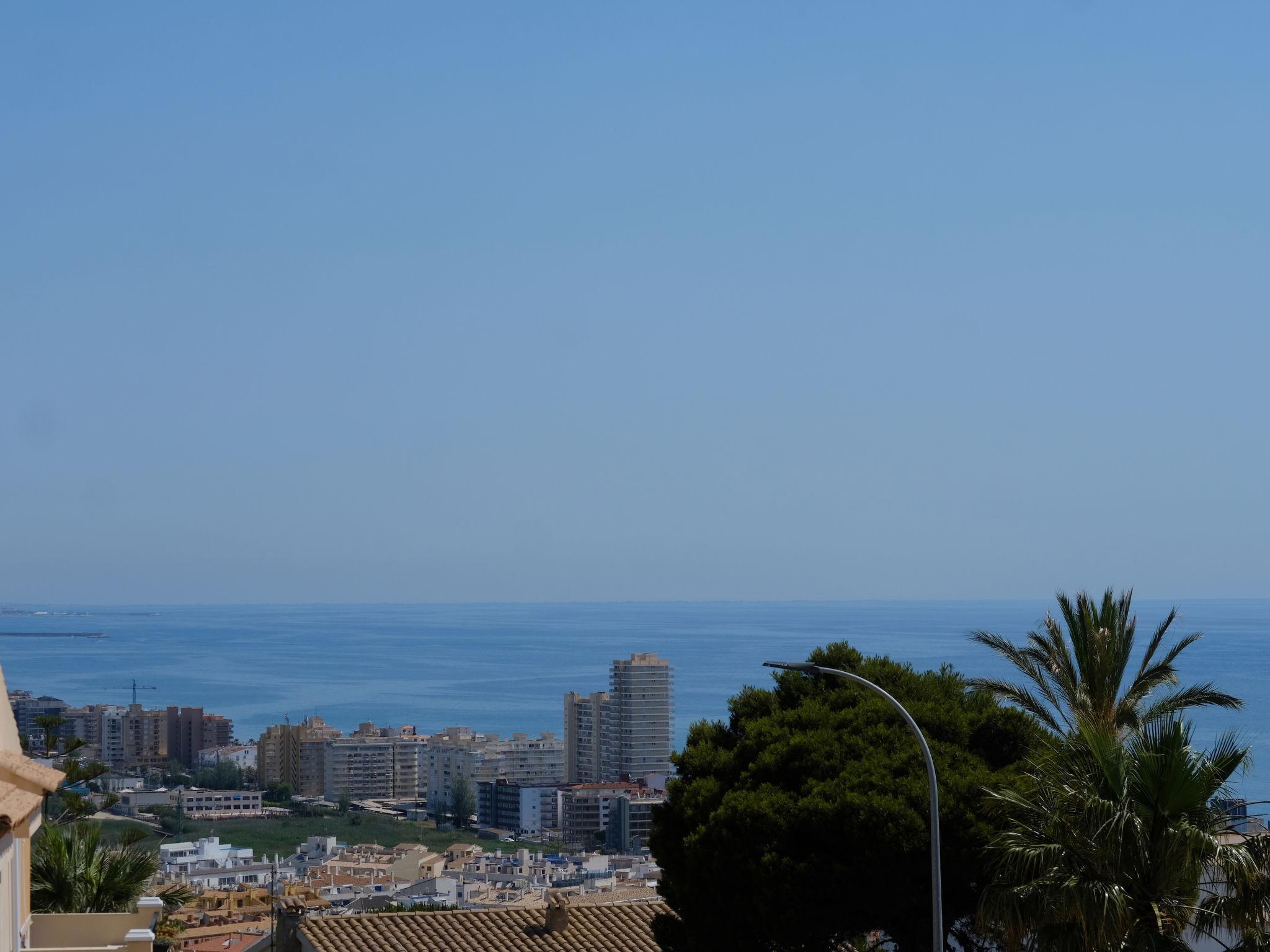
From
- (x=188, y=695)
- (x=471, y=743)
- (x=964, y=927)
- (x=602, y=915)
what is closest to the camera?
(x=964, y=927)

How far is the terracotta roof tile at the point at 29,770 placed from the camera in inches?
503

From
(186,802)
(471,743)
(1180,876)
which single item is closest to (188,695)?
(471,743)

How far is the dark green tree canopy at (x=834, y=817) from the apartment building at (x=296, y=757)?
129491 mm

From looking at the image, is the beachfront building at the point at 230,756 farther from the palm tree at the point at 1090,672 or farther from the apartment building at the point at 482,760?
the palm tree at the point at 1090,672

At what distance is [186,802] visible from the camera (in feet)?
401

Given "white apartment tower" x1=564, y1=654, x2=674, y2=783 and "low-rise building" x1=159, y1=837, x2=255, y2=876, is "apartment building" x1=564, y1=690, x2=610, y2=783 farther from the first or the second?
"low-rise building" x1=159, y1=837, x2=255, y2=876

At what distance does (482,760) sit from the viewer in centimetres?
14425

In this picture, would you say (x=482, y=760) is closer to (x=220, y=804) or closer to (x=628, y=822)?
(x=220, y=804)

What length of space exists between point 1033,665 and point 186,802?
4438 inches

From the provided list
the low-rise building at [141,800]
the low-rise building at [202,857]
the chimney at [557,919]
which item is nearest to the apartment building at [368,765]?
the low-rise building at [141,800]

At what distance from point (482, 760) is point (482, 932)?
12334 cm

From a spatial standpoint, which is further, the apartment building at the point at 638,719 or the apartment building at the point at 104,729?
the apartment building at the point at 638,719

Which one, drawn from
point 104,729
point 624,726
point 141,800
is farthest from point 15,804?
point 624,726

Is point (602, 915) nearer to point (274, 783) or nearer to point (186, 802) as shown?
point (186, 802)
